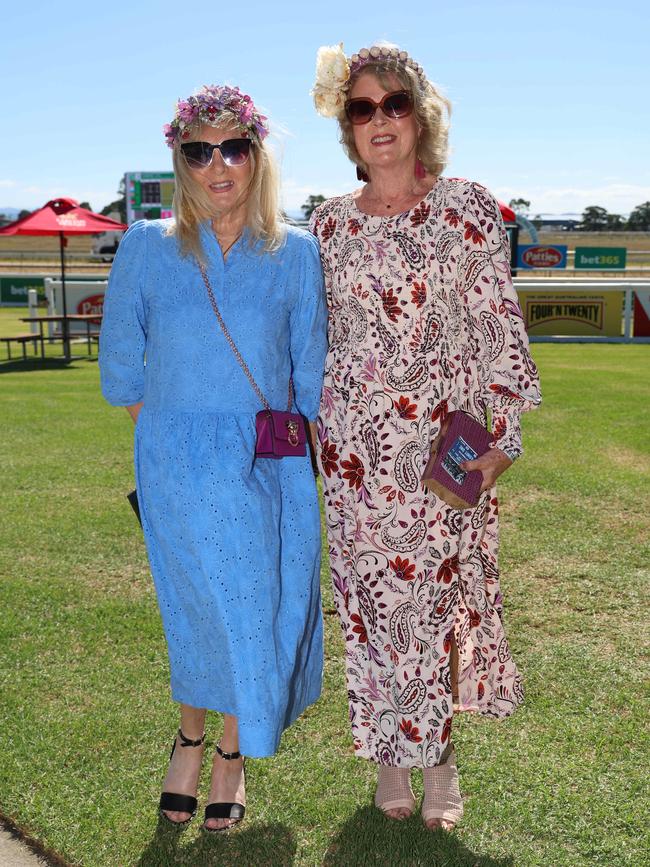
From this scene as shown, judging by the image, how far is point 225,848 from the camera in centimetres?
288

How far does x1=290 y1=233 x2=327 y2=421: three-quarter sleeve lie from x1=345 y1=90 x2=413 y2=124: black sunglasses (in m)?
0.39

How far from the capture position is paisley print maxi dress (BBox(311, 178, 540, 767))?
288 centimetres

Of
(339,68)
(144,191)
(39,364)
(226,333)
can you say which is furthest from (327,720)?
(144,191)

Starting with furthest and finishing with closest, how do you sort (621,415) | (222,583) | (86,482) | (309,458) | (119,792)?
(621,415), (86,482), (119,792), (309,458), (222,583)

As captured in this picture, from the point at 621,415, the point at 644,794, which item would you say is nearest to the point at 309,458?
the point at 644,794

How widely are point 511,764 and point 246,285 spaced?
6.05 ft

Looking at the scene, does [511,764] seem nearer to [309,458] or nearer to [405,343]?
[309,458]

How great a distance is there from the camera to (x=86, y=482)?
770cm

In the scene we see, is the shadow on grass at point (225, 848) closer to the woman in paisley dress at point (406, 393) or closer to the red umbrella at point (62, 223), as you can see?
the woman in paisley dress at point (406, 393)

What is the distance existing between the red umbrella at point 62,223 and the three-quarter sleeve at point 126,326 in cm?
1481

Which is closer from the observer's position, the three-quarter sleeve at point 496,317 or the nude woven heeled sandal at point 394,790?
the three-quarter sleeve at point 496,317

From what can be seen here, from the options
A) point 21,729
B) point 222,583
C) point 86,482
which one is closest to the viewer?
point 222,583

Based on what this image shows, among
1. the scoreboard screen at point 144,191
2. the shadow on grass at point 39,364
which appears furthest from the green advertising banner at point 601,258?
the shadow on grass at point 39,364

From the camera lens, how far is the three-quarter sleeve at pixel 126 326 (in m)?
2.81
